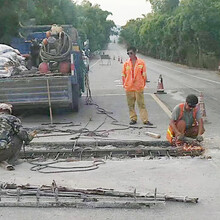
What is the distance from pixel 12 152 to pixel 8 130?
0.35m

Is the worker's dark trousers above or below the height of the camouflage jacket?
below

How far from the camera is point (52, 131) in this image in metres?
10.0

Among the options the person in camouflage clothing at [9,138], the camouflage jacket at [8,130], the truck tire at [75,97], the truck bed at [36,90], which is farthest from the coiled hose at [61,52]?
the camouflage jacket at [8,130]

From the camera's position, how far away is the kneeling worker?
26.3 ft

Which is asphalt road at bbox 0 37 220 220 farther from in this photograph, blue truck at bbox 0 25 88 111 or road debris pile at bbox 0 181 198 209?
blue truck at bbox 0 25 88 111

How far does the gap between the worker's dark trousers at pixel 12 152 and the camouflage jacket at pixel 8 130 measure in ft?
0.24

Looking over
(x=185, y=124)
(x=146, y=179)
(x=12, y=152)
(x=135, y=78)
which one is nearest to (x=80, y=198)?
(x=146, y=179)

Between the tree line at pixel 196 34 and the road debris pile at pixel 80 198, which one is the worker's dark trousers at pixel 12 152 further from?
the tree line at pixel 196 34

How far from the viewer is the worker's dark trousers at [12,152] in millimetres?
7008

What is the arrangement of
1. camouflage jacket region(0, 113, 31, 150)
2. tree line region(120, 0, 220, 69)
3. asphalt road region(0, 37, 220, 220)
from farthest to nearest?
tree line region(120, 0, 220, 69)
camouflage jacket region(0, 113, 31, 150)
asphalt road region(0, 37, 220, 220)

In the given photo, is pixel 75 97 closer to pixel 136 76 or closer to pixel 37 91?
pixel 37 91

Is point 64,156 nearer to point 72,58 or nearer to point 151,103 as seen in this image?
point 72,58

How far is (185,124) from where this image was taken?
8.10m

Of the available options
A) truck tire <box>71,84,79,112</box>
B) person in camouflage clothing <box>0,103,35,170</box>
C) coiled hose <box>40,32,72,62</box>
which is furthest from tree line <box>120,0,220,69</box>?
person in camouflage clothing <box>0,103,35,170</box>
